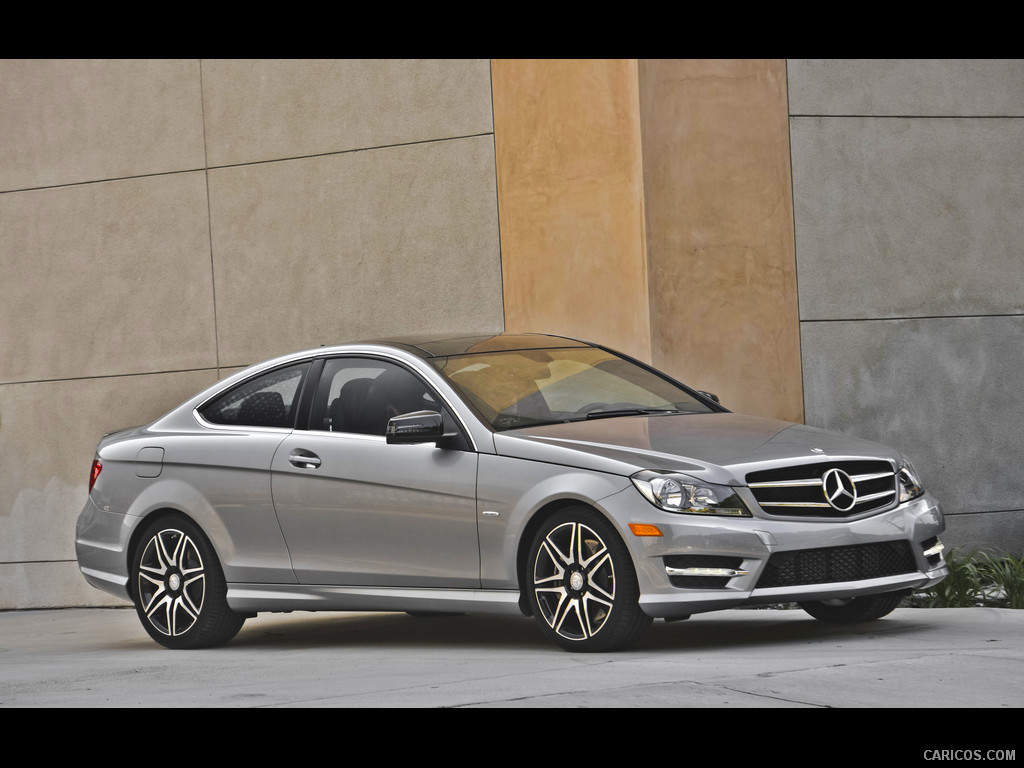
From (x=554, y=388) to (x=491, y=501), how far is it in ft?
3.14

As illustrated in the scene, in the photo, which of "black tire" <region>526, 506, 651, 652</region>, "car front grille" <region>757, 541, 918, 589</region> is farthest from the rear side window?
"car front grille" <region>757, 541, 918, 589</region>

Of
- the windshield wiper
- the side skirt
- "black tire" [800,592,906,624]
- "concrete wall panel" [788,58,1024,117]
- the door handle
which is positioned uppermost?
"concrete wall panel" [788,58,1024,117]

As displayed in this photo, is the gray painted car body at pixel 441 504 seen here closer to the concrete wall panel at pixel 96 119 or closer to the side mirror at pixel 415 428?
the side mirror at pixel 415 428

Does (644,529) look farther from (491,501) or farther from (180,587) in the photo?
(180,587)

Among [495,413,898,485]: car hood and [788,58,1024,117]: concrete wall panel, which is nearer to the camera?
[495,413,898,485]: car hood

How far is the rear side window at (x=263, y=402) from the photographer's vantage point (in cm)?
813

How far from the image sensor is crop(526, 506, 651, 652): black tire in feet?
21.5

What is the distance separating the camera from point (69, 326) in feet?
42.8

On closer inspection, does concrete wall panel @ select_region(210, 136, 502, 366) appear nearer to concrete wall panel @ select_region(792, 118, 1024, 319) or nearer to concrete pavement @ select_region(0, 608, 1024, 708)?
concrete wall panel @ select_region(792, 118, 1024, 319)

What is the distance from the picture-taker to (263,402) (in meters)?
8.29

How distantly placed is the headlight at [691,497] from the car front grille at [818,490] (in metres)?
0.12

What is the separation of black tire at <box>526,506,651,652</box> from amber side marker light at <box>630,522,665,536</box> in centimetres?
11

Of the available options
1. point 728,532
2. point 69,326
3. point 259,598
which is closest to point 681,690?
point 728,532

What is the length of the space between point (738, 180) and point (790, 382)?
5.21 ft
